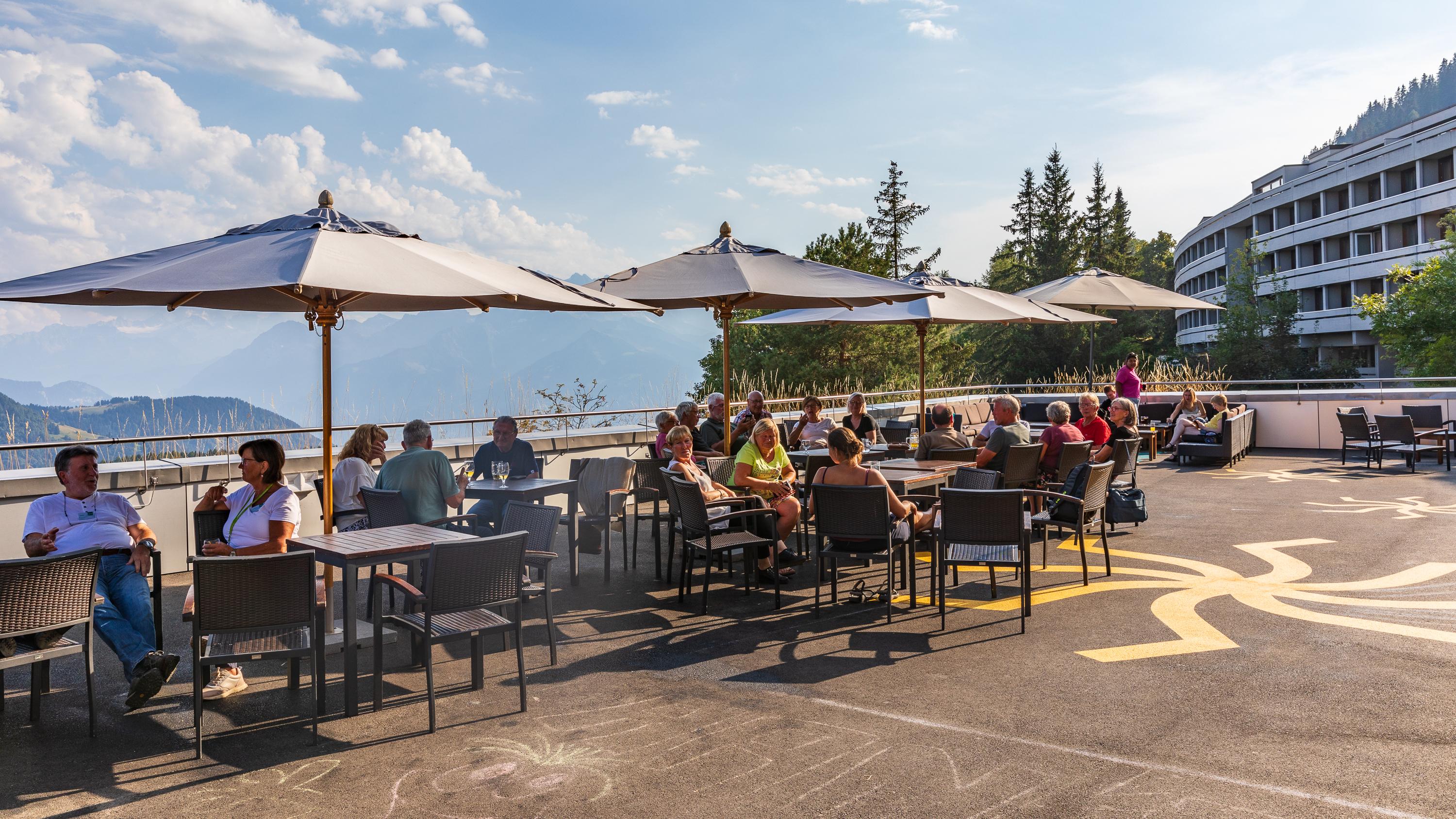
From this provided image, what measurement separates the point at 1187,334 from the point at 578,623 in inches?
3278

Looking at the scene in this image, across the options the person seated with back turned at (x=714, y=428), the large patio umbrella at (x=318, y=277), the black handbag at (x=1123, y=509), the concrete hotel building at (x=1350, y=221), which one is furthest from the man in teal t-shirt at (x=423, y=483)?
the concrete hotel building at (x=1350, y=221)

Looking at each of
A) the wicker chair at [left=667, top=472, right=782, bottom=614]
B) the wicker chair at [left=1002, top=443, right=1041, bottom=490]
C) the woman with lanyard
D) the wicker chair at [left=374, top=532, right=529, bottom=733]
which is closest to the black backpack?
the wicker chair at [left=1002, top=443, right=1041, bottom=490]

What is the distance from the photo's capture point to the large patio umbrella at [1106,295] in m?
13.8

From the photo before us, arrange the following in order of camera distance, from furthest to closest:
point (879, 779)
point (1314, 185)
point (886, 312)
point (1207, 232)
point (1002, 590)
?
point (1207, 232) → point (1314, 185) → point (886, 312) → point (1002, 590) → point (879, 779)

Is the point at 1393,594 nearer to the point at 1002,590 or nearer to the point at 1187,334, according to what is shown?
the point at 1002,590

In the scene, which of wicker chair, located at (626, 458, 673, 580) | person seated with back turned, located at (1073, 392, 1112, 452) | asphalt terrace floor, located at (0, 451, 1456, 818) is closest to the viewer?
asphalt terrace floor, located at (0, 451, 1456, 818)

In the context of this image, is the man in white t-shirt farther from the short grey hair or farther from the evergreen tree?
the evergreen tree

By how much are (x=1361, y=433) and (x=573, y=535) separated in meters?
12.0

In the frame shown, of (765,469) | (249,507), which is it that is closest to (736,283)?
(765,469)

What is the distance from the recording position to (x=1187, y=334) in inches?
3125

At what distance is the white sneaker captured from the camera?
4688 millimetres

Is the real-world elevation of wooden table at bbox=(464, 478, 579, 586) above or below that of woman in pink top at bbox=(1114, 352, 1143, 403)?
below

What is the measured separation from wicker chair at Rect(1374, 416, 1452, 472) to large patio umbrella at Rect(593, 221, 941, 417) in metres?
8.61

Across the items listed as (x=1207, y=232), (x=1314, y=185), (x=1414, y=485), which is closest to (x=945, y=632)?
(x=1414, y=485)
